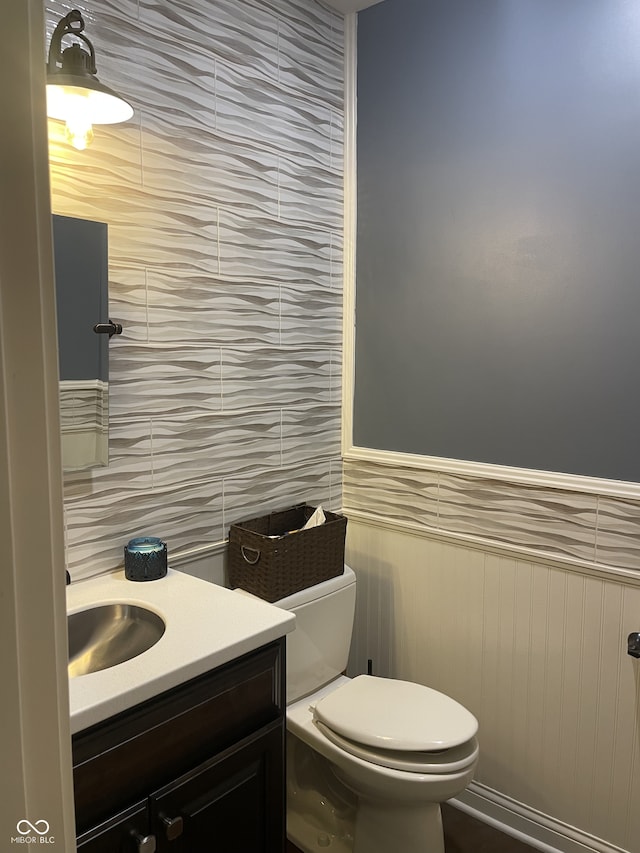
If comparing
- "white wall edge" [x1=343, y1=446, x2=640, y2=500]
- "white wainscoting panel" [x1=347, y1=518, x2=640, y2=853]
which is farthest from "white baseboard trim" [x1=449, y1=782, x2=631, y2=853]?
"white wall edge" [x1=343, y1=446, x2=640, y2=500]

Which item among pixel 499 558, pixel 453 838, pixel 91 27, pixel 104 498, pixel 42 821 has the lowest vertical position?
pixel 453 838

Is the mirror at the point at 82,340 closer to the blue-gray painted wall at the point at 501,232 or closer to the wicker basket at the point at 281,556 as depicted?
the wicker basket at the point at 281,556

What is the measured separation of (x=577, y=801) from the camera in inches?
71.6

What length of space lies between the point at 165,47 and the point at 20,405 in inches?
62.9

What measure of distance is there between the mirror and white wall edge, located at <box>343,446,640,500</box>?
3.09 feet

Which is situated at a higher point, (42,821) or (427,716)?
(42,821)

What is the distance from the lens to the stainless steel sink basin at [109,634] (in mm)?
1422

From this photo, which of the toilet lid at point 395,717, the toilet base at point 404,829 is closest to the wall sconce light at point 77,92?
the toilet lid at point 395,717

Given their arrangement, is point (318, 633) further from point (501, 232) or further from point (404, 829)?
point (501, 232)

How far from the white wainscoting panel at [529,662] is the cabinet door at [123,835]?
1.17 meters

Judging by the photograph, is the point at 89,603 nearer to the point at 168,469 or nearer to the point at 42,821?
the point at 168,469

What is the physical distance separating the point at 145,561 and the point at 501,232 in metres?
1.34

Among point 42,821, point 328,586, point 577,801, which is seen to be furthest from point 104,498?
point 577,801

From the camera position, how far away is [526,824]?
75.1 inches
